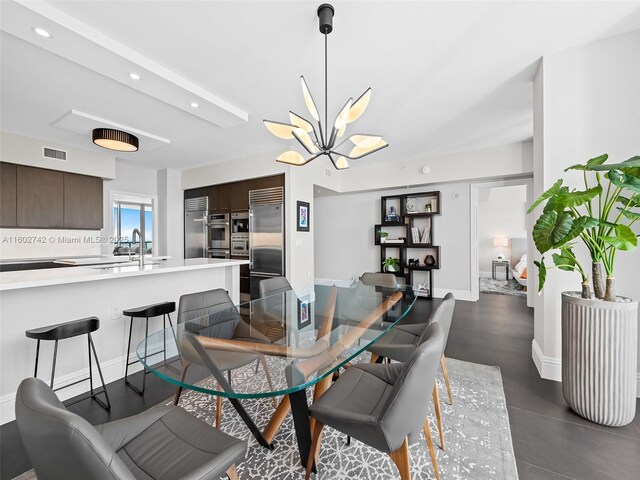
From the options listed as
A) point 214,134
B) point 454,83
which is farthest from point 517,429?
point 214,134

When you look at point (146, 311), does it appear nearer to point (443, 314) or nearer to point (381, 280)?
point (443, 314)

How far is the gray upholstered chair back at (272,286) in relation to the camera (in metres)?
2.94

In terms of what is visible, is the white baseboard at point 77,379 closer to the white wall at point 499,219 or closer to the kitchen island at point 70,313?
the kitchen island at point 70,313

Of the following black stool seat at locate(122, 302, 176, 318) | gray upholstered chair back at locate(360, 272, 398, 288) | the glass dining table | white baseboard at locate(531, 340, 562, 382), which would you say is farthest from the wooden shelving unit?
black stool seat at locate(122, 302, 176, 318)

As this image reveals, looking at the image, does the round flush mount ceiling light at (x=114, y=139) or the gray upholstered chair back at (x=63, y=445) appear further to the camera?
the round flush mount ceiling light at (x=114, y=139)

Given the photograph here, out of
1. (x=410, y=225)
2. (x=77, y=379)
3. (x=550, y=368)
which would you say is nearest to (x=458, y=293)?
(x=410, y=225)

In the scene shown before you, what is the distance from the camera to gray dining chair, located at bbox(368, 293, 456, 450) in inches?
65.6

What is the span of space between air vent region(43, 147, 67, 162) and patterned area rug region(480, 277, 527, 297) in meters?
8.17

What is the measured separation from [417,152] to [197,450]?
516cm

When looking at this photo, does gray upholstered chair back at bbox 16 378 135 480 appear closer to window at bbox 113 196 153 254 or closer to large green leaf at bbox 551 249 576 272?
large green leaf at bbox 551 249 576 272

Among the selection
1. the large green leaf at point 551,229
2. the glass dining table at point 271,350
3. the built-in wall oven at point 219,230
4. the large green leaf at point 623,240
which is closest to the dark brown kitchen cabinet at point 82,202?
the built-in wall oven at point 219,230

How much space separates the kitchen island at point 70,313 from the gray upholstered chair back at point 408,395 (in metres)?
2.25

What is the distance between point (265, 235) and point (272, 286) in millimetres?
2116

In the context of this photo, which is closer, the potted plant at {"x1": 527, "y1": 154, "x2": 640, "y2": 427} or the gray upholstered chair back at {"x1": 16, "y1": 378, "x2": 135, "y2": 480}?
the gray upholstered chair back at {"x1": 16, "y1": 378, "x2": 135, "y2": 480}
